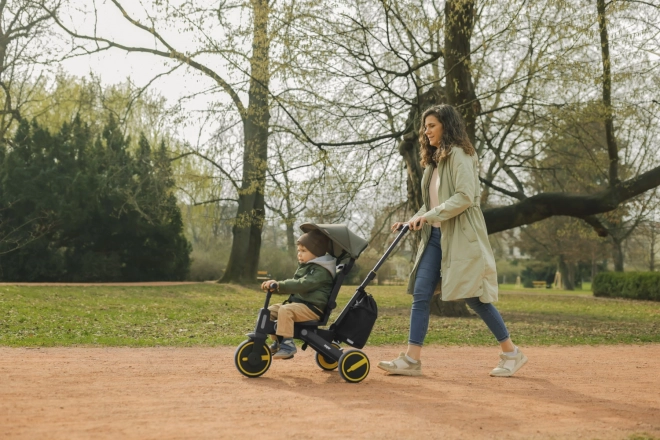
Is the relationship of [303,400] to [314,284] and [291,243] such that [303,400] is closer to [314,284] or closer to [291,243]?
[314,284]

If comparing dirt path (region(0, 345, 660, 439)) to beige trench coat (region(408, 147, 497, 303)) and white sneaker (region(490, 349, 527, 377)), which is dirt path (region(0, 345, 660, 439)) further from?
beige trench coat (region(408, 147, 497, 303))

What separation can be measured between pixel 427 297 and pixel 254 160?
480 inches

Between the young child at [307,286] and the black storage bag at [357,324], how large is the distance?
0.68 ft

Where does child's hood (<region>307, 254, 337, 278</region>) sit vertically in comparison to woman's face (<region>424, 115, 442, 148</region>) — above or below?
below

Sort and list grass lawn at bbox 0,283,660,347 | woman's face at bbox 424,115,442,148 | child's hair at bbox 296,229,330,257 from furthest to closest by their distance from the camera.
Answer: grass lawn at bbox 0,283,660,347 < woman's face at bbox 424,115,442,148 < child's hair at bbox 296,229,330,257

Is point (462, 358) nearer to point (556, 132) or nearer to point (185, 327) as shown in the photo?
point (185, 327)

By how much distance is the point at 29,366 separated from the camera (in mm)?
6426

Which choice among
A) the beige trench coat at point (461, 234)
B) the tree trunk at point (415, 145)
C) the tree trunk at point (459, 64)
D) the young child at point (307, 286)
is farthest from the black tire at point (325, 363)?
the tree trunk at point (415, 145)

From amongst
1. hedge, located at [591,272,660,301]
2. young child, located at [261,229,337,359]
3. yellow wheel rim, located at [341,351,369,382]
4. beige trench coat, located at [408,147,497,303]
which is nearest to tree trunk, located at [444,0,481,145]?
beige trench coat, located at [408,147,497,303]

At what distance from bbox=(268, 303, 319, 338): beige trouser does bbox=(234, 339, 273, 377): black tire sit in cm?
22

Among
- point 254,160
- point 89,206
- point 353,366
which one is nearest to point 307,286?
point 353,366

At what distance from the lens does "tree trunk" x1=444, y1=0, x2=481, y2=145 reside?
13.7 meters

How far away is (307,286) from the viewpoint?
19.7 feet

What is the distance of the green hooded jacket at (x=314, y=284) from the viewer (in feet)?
19.7
